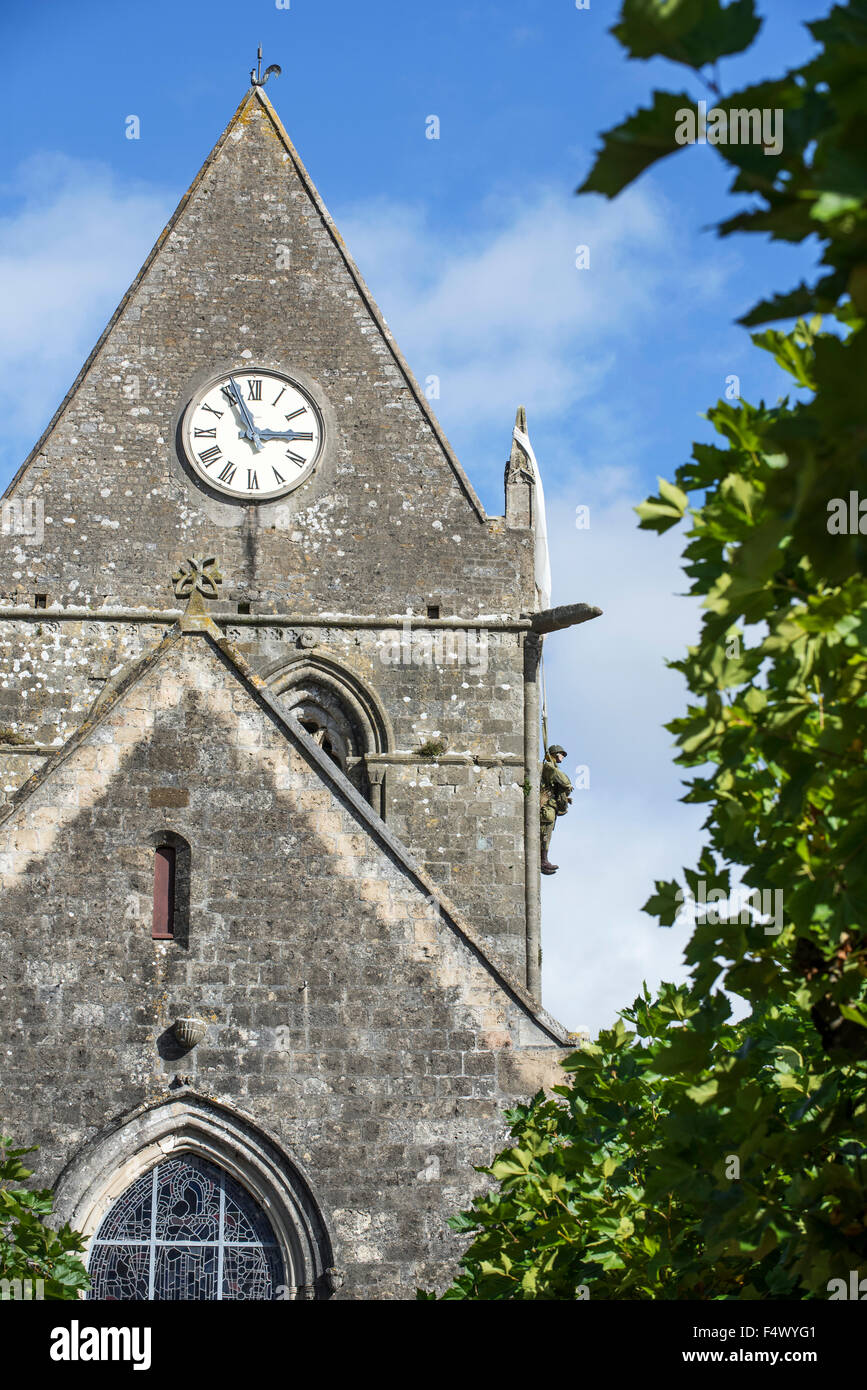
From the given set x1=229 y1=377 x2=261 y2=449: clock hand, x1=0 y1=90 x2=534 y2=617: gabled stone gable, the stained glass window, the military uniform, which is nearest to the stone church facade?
the stained glass window

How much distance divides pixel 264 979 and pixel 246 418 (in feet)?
33.0

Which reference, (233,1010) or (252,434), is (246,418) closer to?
(252,434)

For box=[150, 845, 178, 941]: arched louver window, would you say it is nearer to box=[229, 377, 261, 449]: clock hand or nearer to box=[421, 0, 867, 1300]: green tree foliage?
box=[421, 0, 867, 1300]: green tree foliage

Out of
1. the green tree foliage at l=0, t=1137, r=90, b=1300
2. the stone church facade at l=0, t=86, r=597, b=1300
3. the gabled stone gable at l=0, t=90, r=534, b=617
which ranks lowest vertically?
the green tree foliage at l=0, t=1137, r=90, b=1300

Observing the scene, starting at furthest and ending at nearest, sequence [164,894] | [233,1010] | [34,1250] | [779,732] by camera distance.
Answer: [164,894] < [233,1010] < [34,1250] < [779,732]

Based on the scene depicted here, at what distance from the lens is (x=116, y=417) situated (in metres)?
21.2

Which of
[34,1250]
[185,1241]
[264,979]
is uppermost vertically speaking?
[264,979]

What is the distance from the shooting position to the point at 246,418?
21.3 meters

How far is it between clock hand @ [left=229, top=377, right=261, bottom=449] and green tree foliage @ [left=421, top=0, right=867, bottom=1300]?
13.8 meters

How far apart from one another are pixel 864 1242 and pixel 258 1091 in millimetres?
6971

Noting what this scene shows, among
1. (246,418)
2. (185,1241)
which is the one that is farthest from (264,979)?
(246,418)

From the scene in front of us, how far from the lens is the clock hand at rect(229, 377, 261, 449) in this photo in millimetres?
21203

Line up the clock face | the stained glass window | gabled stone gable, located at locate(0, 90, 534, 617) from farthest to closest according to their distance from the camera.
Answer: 1. the clock face
2. gabled stone gable, located at locate(0, 90, 534, 617)
3. the stained glass window

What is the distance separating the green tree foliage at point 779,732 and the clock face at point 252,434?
13.5 metres
